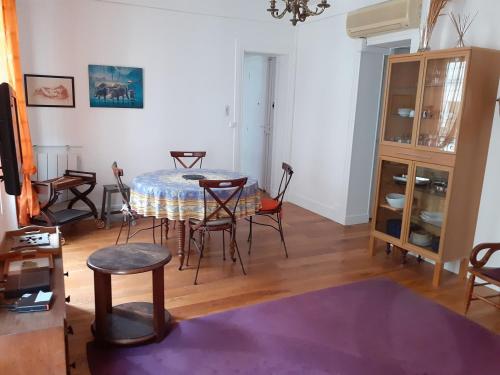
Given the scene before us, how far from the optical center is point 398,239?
3887mm

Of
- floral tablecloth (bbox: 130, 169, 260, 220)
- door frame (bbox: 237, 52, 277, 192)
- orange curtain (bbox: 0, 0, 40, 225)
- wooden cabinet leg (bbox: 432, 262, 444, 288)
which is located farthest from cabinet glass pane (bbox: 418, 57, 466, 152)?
orange curtain (bbox: 0, 0, 40, 225)

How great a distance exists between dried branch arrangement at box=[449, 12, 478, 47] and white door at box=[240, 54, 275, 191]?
10.2 feet

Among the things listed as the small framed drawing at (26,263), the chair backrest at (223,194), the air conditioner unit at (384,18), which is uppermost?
the air conditioner unit at (384,18)

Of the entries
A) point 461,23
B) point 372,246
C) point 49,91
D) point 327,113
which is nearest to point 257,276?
point 372,246

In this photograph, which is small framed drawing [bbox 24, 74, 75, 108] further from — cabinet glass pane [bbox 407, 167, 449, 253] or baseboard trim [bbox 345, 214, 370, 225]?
cabinet glass pane [bbox 407, 167, 449, 253]

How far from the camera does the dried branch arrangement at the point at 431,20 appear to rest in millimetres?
3547

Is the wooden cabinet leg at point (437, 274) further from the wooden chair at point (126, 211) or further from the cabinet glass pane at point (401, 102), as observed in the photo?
the wooden chair at point (126, 211)

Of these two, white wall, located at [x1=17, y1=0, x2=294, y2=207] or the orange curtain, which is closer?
the orange curtain

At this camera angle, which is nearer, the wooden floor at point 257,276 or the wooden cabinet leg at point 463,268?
the wooden floor at point 257,276

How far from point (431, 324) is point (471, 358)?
386 millimetres

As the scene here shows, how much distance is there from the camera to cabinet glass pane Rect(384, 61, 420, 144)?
3.74 meters

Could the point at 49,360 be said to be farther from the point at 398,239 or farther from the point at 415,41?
the point at 415,41

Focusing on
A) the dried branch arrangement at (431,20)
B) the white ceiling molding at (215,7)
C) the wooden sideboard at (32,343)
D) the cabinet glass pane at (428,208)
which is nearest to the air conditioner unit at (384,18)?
the dried branch arrangement at (431,20)

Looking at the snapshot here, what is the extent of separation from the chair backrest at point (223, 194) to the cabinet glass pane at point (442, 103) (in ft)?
5.71
